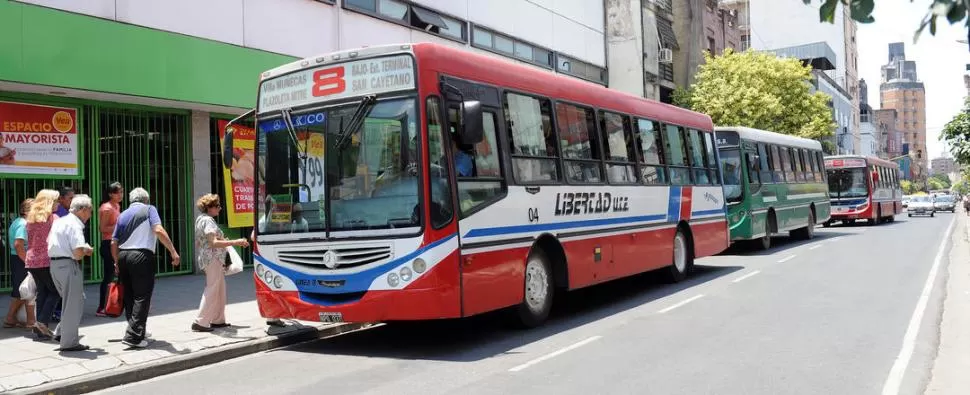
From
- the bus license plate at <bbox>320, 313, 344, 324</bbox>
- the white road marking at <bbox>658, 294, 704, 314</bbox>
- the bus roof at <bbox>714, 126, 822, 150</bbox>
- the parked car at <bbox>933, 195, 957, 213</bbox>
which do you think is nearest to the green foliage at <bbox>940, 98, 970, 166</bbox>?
the bus roof at <bbox>714, 126, 822, 150</bbox>

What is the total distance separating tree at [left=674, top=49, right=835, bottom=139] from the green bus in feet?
39.7

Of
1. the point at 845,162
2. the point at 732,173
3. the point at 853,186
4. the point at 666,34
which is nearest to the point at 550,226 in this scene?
the point at 732,173

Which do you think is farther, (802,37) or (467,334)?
(802,37)

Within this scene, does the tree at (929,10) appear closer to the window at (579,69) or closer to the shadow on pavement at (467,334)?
the shadow on pavement at (467,334)

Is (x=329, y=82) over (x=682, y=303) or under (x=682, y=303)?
over

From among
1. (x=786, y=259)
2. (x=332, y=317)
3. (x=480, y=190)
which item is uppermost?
(x=480, y=190)

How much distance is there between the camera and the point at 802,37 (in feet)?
266

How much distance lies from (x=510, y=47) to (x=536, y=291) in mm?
15692

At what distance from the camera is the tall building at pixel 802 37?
77.7 meters

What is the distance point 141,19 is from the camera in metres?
13.7

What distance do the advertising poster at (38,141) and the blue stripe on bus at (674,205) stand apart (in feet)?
32.4

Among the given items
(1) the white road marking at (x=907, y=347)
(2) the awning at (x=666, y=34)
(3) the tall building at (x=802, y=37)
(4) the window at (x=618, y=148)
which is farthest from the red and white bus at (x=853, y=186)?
(3) the tall building at (x=802, y=37)

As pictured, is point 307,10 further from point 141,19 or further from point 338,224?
point 338,224

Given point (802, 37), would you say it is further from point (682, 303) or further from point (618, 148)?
point (682, 303)
